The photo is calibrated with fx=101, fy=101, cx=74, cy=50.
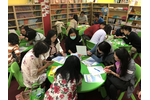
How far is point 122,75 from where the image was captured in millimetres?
1866

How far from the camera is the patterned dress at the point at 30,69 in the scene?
1.83 metres

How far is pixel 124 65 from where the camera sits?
1787mm

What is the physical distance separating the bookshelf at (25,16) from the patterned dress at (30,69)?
11.2 feet

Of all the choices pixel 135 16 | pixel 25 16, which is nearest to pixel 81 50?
pixel 25 16

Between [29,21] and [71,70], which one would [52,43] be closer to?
[71,70]

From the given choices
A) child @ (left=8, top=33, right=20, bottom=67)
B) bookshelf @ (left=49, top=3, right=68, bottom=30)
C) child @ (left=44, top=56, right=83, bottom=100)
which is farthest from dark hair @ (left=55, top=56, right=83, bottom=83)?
bookshelf @ (left=49, top=3, right=68, bottom=30)

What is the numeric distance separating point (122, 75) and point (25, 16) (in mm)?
4922

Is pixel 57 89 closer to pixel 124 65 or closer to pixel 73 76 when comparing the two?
pixel 73 76

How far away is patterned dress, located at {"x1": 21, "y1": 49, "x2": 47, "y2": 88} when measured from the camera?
183cm

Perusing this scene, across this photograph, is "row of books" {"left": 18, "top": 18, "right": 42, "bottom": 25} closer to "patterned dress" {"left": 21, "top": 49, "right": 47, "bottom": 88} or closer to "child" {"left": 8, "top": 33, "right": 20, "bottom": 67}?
"child" {"left": 8, "top": 33, "right": 20, "bottom": 67}

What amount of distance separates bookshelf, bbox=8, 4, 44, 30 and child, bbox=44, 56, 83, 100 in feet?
13.7
